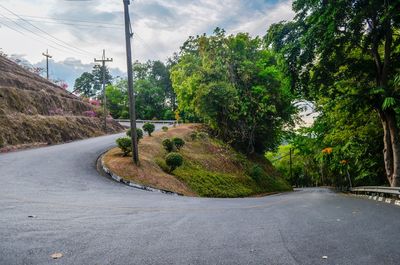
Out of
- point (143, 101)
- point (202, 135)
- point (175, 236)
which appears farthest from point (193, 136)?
point (143, 101)

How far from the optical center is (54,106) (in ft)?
116

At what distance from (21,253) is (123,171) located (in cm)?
1392

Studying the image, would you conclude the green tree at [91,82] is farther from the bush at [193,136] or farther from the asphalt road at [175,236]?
the asphalt road at [175,236]

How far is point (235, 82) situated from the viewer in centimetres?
3497

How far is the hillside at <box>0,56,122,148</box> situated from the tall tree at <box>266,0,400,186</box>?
20.4 m

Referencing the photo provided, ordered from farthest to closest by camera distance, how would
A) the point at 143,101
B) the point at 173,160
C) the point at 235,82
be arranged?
the point at 143,101 < the point at 235,82 < the point at 173,160

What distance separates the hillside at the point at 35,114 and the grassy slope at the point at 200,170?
7848 mm

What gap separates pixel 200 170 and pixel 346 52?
13815mm

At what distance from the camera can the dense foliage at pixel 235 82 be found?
3366 centimetres

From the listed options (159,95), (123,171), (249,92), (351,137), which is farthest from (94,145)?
(159,95)

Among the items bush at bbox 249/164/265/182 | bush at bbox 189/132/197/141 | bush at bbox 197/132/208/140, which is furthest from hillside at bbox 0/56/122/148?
bush at bbox 249/164/265/182

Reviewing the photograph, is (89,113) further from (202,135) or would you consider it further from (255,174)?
(255,174)

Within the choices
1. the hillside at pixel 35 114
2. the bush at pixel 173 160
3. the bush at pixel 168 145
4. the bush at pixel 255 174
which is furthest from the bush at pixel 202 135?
the bush at pixel 173 160

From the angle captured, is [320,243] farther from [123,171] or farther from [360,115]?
[360,115]
